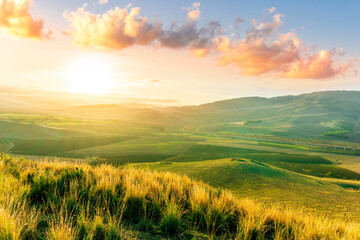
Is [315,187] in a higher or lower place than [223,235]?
lower

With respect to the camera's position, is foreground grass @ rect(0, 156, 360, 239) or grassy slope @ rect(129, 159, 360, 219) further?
grassy slope @ rect(129, 159, 360, 219)

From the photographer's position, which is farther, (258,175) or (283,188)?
(258,175)

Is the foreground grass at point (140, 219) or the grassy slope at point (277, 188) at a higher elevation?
the foreground grass at point (140, 219)

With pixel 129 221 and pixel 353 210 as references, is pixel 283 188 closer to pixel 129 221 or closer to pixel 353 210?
pixel 353 210

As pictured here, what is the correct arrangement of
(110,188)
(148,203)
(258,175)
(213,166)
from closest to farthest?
(148,203) < (110,188) < (258,175) < (213,166)

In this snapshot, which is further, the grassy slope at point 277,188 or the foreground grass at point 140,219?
the grassy slope at point 277,188

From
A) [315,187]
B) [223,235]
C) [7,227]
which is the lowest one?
[315,187]

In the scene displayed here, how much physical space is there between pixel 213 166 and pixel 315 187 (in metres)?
14.0

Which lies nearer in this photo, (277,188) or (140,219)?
(140,219)

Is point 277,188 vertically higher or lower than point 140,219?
lower

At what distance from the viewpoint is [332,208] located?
19328 mm

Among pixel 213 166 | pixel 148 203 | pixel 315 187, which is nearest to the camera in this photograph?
pixel 148 203

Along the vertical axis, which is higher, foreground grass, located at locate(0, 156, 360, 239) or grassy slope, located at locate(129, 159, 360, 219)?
foreground grass, located at locate(0, 156, 360, 239)

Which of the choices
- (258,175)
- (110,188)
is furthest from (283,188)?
(110,188)
